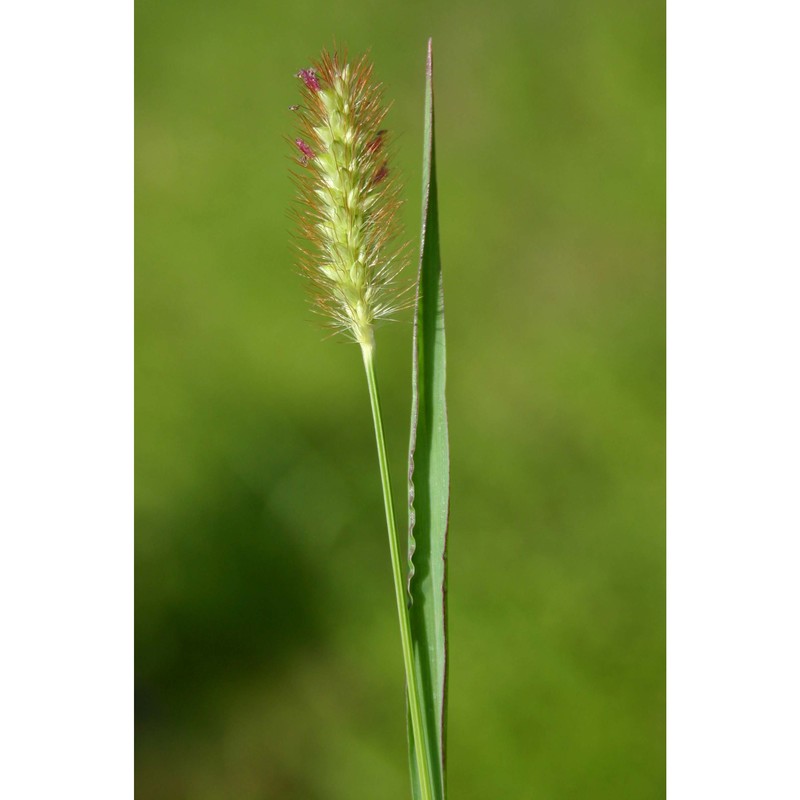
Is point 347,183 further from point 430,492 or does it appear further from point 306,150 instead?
point 430,492

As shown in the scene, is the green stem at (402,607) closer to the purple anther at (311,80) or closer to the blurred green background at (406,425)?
the purple anther at (311,80)

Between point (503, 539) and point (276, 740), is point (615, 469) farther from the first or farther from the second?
point (276, 740)

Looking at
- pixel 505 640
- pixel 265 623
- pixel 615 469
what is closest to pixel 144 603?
pixel 265 623

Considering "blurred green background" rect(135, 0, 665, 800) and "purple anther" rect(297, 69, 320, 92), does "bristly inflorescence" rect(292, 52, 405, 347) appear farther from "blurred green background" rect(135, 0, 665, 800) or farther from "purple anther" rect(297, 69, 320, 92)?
"blurred green background" rect(135, 0, 665, 800)

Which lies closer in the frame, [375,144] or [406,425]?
[375,144]

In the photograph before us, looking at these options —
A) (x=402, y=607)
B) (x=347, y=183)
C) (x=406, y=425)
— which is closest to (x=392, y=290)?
(x=347, y=183)

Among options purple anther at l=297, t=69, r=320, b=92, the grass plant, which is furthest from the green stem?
purple anther at l=297, t=69, r=320, b=92
